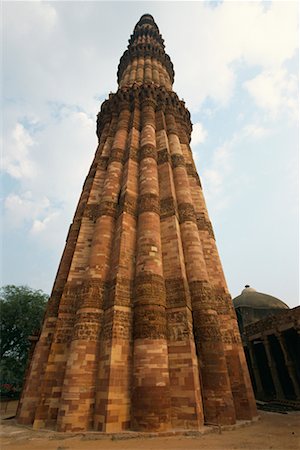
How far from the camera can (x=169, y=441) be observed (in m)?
6.45

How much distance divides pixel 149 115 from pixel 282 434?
714 inches

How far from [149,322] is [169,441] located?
3158mm

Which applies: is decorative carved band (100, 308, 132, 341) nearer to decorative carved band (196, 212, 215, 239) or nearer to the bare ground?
the bare ground

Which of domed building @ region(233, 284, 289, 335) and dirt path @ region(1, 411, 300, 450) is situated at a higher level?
domed building @ region(233, 284, 289, 335)

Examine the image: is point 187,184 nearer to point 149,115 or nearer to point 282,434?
point 149,115

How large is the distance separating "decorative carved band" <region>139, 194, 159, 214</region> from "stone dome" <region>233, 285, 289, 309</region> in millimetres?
18407

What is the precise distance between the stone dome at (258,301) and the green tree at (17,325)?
19903mm

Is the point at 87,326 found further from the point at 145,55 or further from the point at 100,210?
the point at 145,55

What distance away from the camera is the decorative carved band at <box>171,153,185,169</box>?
618 inches

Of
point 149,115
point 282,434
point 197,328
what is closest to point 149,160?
point 149,115

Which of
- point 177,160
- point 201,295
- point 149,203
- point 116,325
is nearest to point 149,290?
point 116,325

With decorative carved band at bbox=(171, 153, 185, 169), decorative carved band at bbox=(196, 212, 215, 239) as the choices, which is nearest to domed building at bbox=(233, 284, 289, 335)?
decorative carved band at bbox=(196, 212, 215, 239)

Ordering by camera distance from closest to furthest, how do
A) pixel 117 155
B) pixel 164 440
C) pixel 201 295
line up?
pixel 164 440 < pixel 201 295 < pixel 117 155

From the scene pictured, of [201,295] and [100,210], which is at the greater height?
[100,210]
